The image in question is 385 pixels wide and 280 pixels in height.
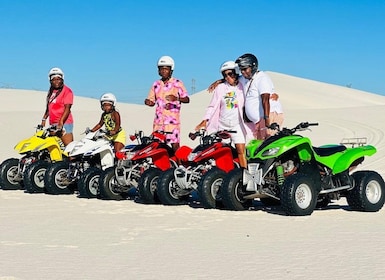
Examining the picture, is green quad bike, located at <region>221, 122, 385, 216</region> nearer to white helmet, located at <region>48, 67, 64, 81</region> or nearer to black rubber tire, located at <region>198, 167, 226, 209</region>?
black rubber tire, located at <region>198, 167, 226, 209</region>

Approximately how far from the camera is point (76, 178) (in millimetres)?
11836

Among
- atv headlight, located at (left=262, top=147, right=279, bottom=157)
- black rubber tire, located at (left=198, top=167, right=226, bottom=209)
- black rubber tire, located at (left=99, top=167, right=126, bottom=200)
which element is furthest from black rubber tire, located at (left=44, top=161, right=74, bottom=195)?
atv headlight, located at (left=262, top=147, right=279, bottom=157)

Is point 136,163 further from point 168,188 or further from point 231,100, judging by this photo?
point 231,100

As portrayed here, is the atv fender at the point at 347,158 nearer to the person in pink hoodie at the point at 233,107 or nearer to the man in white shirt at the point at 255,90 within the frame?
the man in white shirt at the point at 255,90

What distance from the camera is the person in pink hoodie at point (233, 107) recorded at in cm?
998

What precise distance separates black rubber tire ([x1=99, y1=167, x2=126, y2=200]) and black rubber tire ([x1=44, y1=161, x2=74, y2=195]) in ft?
3.65

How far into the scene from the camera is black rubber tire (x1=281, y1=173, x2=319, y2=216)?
8.68m

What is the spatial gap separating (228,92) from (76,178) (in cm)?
315

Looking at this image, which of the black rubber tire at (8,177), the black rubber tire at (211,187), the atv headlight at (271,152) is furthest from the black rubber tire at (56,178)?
the atv headlight at (271,152)

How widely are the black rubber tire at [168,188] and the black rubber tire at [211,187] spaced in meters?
0.65

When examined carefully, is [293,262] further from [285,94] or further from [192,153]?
[285,94]

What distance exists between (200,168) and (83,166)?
2610mm

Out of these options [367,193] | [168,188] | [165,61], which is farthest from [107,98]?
[367,193]

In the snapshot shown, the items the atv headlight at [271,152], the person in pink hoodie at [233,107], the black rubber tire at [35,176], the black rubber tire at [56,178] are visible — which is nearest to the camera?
the atv headlight at [271,152]
